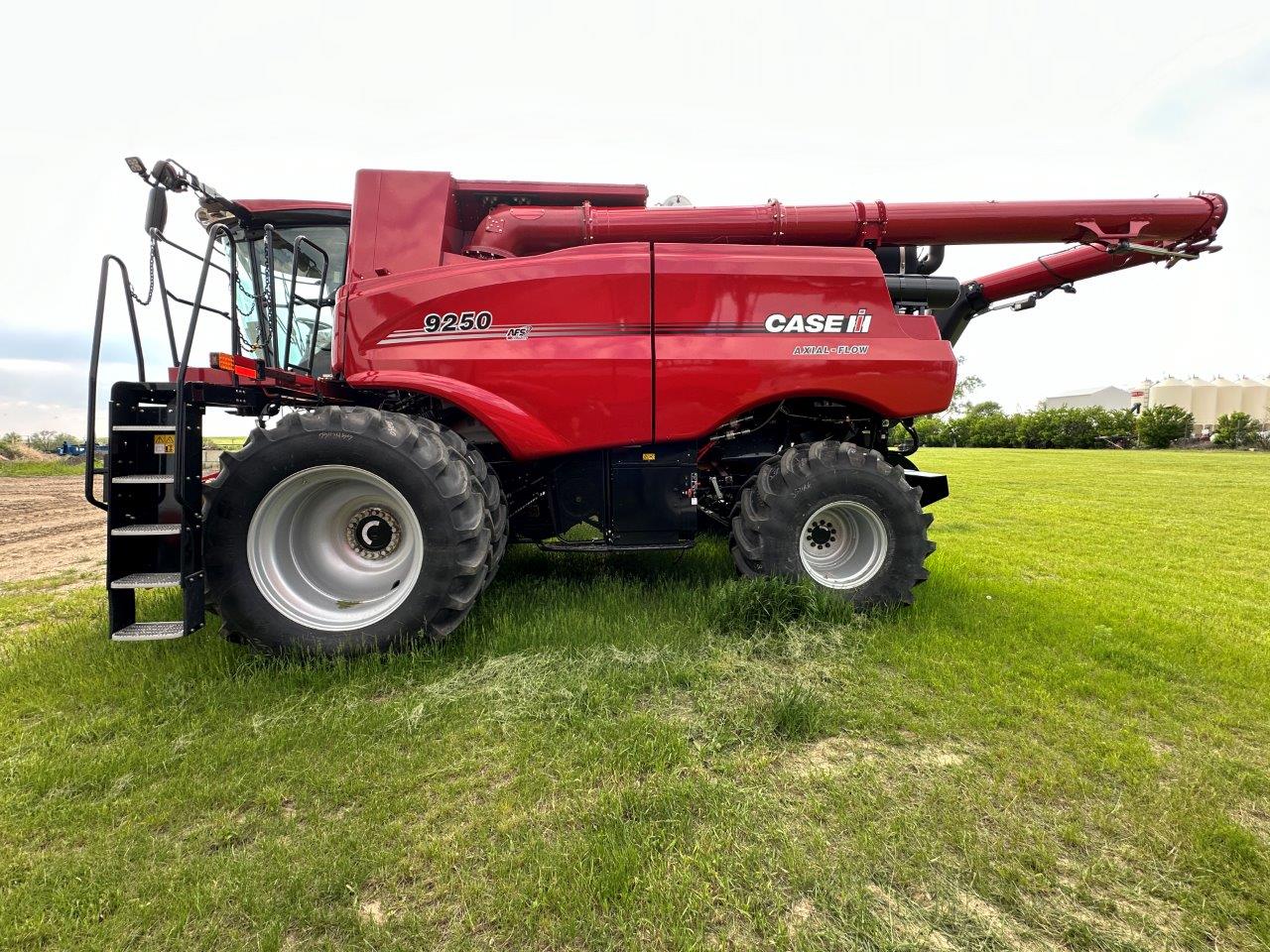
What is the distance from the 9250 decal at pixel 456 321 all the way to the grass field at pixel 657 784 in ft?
5.87

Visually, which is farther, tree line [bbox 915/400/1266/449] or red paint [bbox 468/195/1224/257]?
tree line [bbox 915/400/1266/449]

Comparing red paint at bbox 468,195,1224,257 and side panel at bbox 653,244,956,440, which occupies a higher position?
red paint at bbox 468,195,1224,257

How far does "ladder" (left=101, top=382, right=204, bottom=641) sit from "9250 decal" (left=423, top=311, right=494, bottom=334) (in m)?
1.32

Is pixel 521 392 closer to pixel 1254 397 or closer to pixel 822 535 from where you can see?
pixel 822 535

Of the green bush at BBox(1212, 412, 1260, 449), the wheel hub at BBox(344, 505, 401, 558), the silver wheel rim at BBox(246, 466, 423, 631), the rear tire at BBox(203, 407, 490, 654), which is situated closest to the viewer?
the rear tire at BBox(203, 407, 490, 654)

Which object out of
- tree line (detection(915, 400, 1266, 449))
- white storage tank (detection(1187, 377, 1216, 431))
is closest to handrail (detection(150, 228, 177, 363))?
tree line (detection(915, 400, 1266, 449))

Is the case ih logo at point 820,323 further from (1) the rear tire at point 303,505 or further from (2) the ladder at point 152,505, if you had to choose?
(2) the ladder at point 152,505

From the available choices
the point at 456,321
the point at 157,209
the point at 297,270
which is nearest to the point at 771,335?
the point at 456,321

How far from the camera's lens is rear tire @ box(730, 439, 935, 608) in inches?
139

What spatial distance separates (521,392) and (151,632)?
87.6 inches

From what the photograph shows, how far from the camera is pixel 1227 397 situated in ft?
217

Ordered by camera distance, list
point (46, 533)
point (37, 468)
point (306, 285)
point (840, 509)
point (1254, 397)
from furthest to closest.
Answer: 1. point (1254, 397)
2. point (37, 468)
3. point (46, 533)
4. point (306, 285)
5. point (840, 509)

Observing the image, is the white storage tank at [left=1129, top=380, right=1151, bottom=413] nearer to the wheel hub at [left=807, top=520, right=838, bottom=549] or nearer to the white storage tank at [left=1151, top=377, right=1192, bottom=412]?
the white storage tank at [left=1151, top=377, right=1192, bottom=412]

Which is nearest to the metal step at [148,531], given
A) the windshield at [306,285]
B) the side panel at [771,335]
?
the windshield at [306,285]
